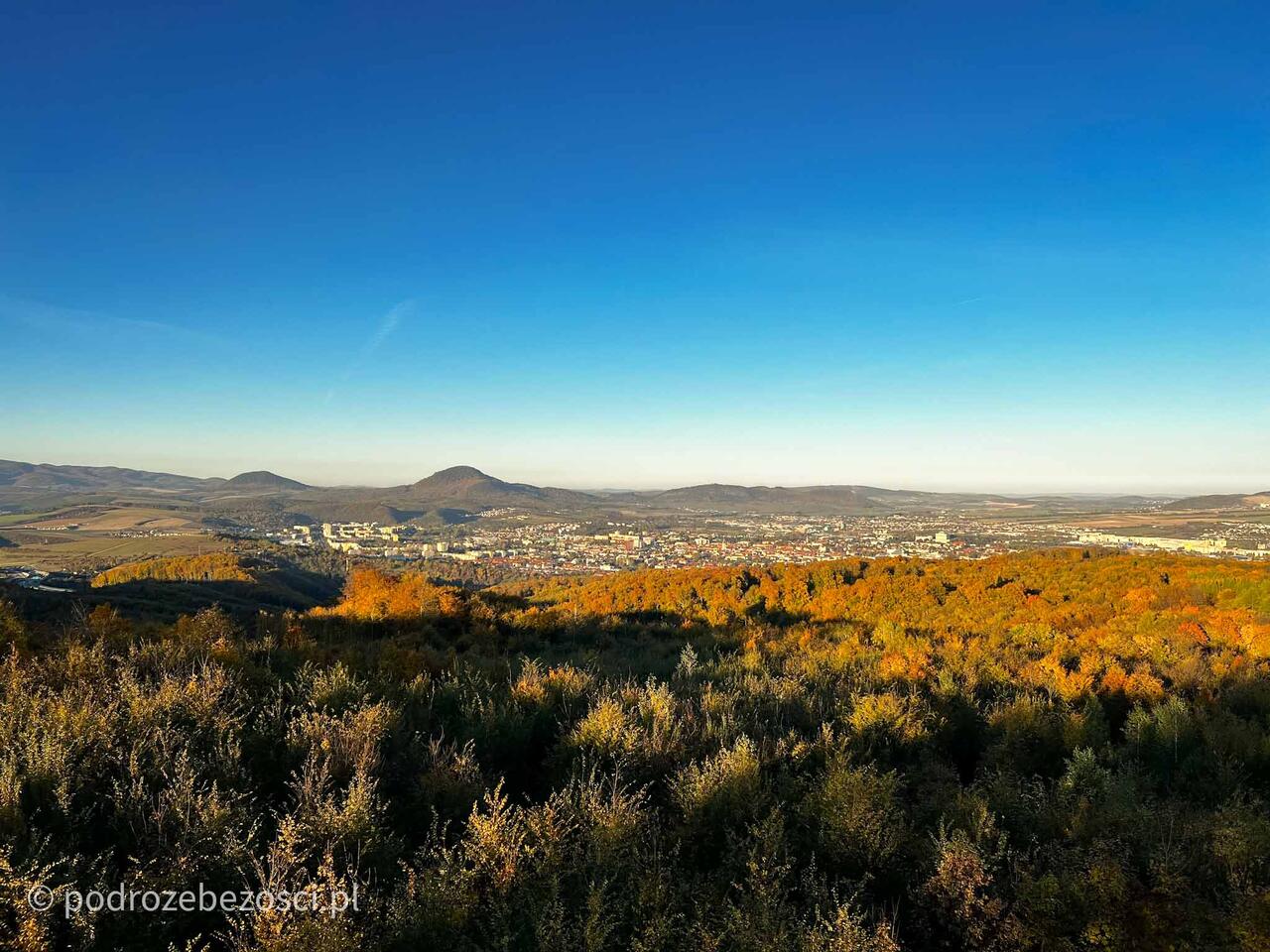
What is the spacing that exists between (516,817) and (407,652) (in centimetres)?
672

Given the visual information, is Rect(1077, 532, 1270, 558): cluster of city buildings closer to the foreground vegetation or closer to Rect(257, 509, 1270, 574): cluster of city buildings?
Rect(257, 509, 1270, 574): cluster of city buildings

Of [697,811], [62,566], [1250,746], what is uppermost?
[697,811]

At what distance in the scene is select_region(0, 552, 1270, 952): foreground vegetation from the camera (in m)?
3.52

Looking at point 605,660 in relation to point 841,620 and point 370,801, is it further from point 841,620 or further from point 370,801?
point 841,620

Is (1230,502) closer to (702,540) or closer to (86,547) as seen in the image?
(702,540)

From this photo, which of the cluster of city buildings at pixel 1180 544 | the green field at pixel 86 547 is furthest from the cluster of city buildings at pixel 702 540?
the green field at pixel 86 547

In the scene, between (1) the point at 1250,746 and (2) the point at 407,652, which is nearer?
(1) the point at 1250,746

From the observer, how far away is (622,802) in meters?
4.66

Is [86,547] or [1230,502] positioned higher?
[1230,502]

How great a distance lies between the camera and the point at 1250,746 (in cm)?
752

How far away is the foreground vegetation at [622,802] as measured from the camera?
352 centimetres

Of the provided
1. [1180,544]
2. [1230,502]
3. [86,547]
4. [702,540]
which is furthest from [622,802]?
[1230,502]

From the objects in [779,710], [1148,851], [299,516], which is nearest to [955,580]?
[779,710]

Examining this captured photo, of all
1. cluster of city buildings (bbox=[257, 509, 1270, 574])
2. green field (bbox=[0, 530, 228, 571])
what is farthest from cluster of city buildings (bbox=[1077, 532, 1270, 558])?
green field (bbox=[0, 530, 228, 571])
